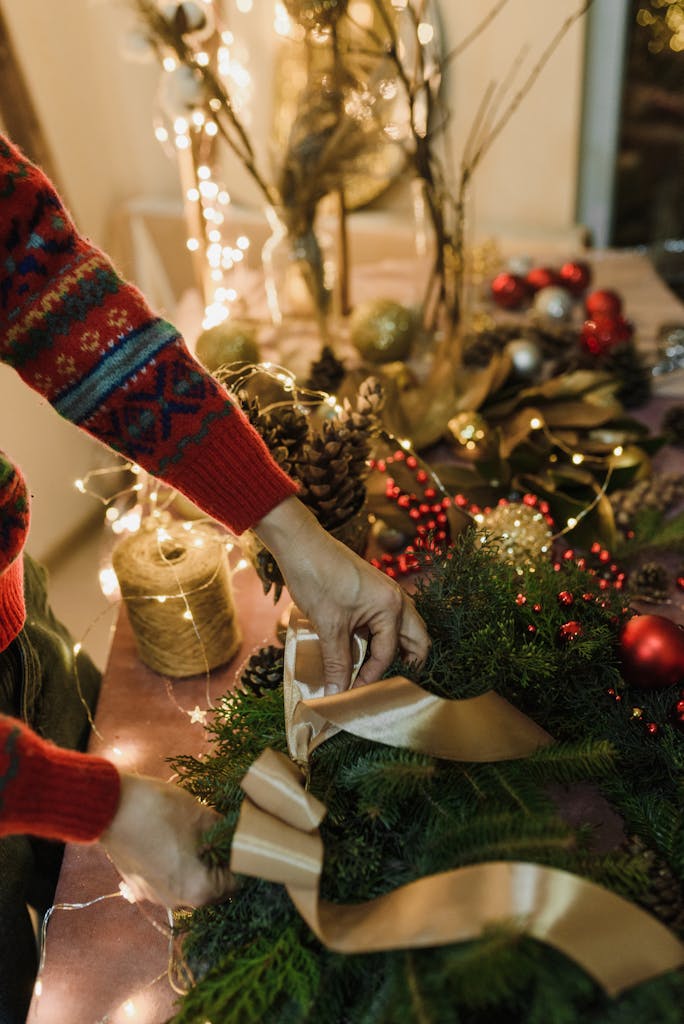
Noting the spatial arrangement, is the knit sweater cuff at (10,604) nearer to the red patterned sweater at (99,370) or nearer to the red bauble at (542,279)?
the red patterned sweater at (99,370)

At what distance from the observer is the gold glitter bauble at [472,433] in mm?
1039

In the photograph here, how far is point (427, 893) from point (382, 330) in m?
0.93

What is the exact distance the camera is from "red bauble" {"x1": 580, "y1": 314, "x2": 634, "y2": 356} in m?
1.22

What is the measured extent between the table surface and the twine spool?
27mm

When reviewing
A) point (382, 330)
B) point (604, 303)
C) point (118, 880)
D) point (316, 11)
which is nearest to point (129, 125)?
point (316, 11)

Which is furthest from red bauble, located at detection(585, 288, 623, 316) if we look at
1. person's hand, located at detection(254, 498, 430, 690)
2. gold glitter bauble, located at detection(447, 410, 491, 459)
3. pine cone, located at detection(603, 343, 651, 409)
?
person's hand, located at detection(254, 498, 430, 690)

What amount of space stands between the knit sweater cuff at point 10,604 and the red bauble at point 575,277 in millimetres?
1122

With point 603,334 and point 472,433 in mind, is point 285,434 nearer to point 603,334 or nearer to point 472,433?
point 472,433

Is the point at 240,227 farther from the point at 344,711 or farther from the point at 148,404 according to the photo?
the point at 344,711

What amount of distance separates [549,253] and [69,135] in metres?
1.22

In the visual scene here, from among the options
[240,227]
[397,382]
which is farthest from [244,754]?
[240,227]

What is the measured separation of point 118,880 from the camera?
0.66 m

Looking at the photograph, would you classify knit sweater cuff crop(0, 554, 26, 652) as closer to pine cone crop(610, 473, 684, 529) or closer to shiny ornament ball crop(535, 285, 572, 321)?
pine cone crop(610, 473, 684, 529)

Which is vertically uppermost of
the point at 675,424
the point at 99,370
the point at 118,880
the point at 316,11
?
the point at 316,11
